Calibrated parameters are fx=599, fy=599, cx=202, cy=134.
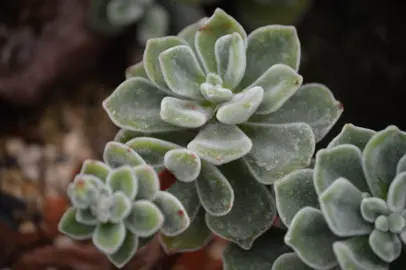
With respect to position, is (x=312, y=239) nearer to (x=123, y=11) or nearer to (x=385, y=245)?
(x=385, y=245)

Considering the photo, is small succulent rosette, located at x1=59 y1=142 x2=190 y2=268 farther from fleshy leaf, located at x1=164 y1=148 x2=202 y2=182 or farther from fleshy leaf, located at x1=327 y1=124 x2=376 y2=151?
fleshy leaf, located at x1=327 y1=124 x2=376 y2=151

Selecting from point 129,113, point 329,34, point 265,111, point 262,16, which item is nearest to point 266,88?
point 265,111

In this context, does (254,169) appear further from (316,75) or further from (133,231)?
(316,75)

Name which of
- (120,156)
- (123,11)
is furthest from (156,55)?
(123,11)

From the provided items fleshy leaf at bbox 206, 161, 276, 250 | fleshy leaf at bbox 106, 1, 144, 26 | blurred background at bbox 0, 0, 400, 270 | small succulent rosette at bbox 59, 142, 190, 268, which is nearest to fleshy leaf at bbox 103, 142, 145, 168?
small succulent rosette at bbox 59, 142, 190, 268

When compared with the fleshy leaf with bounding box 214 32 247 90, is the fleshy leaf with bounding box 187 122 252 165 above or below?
below
